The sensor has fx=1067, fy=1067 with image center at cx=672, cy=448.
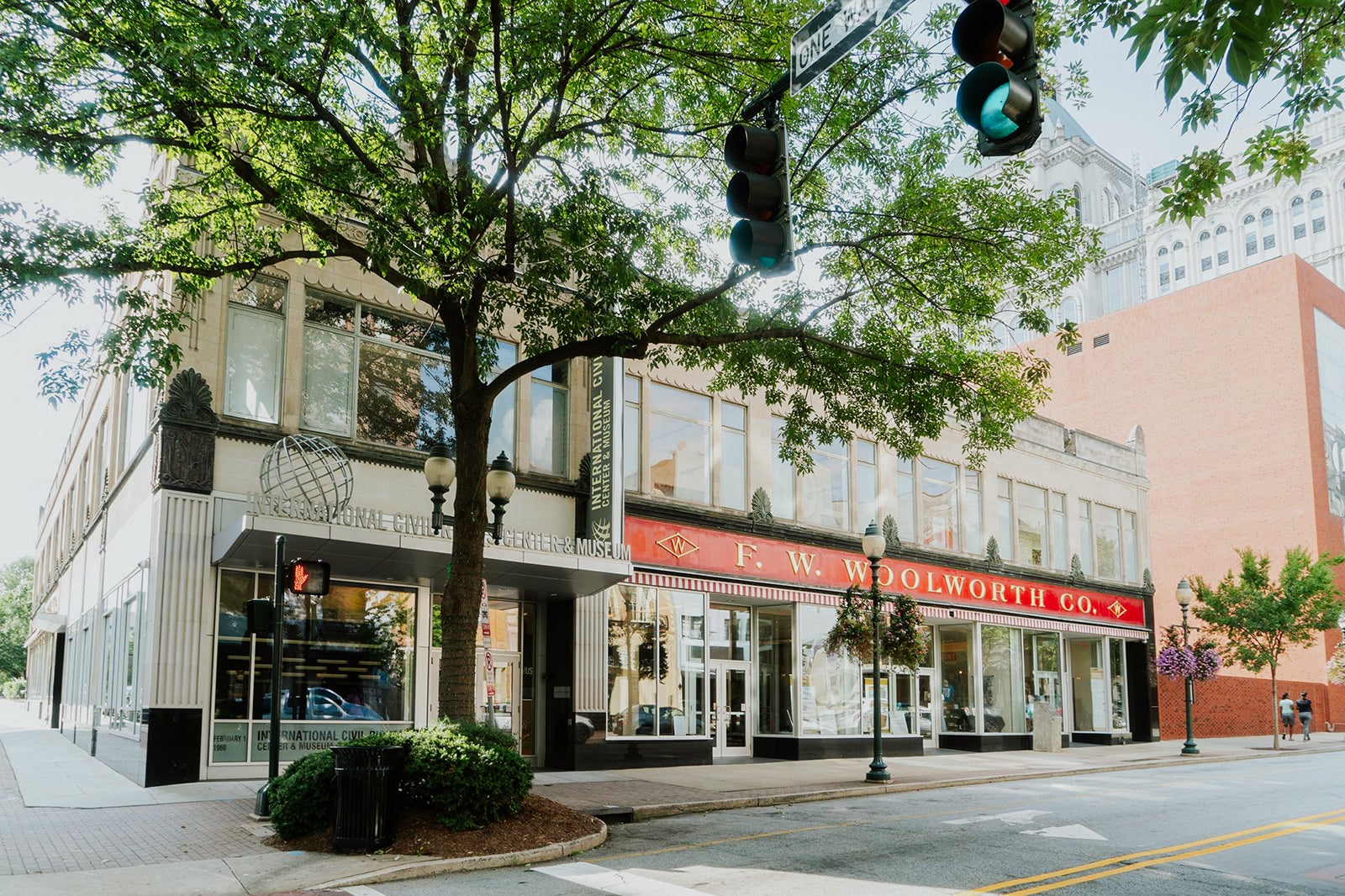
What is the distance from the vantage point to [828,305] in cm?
1377

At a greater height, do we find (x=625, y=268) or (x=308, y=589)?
(x=625, y=268)

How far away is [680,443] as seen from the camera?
2377cm

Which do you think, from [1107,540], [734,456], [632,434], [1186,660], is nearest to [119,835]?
[632,434]

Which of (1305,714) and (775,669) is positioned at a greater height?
(775,669)

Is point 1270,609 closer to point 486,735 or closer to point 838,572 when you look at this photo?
point 838,572

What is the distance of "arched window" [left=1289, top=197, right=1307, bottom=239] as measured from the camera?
303 feet

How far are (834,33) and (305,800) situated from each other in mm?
8963

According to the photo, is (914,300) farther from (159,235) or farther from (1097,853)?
(159,235)

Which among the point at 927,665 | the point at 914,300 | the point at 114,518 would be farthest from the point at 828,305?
the point at 927,665

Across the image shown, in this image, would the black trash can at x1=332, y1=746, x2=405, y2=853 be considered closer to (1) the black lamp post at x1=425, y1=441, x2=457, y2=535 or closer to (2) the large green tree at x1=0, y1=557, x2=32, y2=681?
(1) the black lamp post at x1=425, y1=441, x2=457, y2=535

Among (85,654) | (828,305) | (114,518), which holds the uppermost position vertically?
→ (828,305)

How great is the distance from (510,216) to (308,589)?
16.2 ft

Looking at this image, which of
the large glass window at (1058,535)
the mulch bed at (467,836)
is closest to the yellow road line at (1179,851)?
the mulch bed at (467,836)

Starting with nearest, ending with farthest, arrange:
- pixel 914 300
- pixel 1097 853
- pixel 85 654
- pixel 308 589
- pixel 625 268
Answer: pixel 1097 853 < pixel 308 589 < pixel 625 268 < pixel 914 300 < pixel 85 654
